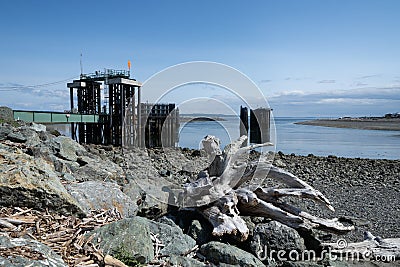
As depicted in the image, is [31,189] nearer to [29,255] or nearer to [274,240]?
[29,255]

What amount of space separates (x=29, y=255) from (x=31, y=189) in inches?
53.0

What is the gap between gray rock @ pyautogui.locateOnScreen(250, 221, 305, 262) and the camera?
5523mm

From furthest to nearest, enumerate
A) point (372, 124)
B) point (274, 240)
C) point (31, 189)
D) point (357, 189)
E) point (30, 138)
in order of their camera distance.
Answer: point (372, 124), point (357, 189), point (30, 138), point (274, 240), point (31, 189)

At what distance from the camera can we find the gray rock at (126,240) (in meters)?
3.58

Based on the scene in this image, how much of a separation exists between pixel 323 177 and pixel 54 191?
1437 centimetres

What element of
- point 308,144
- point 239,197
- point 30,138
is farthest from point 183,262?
point 308,144

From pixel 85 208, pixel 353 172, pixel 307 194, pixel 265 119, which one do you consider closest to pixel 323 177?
pixel 353 172

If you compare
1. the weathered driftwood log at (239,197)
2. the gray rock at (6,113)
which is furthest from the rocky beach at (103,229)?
the gray rock at (6,113)

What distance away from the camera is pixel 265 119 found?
32.4 metres

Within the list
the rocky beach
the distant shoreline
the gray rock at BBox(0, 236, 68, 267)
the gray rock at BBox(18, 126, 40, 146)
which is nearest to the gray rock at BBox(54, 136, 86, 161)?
the rocky beach

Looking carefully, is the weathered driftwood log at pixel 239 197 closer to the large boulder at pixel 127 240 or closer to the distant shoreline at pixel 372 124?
the large boulder at pixel 127 240

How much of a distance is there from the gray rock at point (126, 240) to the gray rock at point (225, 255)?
3.53 ft

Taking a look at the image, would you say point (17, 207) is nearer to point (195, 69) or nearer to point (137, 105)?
point (195, 69)

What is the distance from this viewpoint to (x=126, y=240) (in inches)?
146
